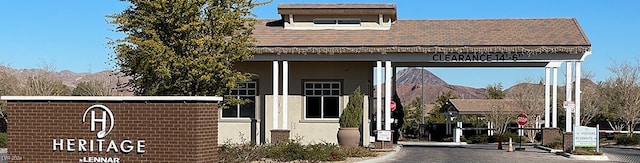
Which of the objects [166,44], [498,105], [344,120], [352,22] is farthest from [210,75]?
[498,105]

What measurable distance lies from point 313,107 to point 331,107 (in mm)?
676

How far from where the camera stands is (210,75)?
76.8 feet

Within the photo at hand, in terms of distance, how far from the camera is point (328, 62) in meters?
32.1

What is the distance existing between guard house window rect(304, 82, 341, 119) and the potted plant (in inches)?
153

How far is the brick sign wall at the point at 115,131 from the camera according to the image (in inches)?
573

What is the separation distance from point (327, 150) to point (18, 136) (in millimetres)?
10137

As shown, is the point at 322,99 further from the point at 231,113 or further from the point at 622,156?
the point at 622,156

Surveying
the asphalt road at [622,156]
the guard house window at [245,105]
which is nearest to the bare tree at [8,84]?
the guard house window at [245,105]

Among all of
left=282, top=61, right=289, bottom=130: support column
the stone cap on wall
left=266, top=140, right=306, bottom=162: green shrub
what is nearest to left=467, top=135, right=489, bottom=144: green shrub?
left=282, top=61, right=289, bottom=130: support column

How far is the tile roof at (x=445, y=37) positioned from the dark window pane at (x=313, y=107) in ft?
8.20

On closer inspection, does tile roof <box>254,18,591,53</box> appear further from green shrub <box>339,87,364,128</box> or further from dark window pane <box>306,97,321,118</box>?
dark window pane <box>306,97,321,118</box>

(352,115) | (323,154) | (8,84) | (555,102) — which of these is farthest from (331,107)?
(8,84)

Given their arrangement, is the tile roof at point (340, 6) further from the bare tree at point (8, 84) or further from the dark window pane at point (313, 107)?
the bare tree at point (8, 84)

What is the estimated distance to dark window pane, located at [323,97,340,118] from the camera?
106ft
